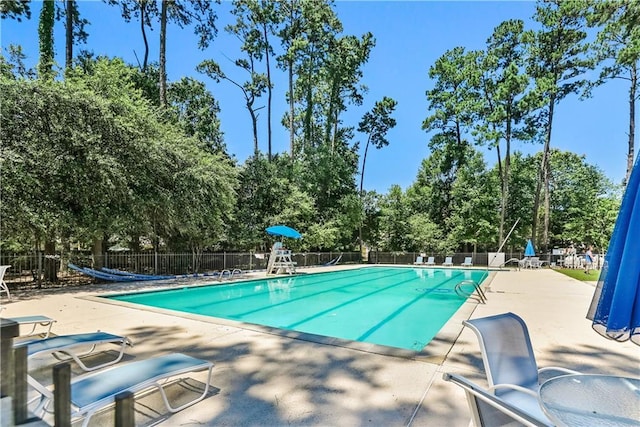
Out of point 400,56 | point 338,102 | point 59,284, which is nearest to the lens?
point 59,284

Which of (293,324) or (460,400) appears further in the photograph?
(293,324)

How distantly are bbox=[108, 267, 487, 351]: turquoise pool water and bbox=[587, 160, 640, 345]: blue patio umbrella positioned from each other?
3.94 metres

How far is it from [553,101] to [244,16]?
68.5 feet

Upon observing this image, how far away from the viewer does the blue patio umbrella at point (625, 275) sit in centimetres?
158

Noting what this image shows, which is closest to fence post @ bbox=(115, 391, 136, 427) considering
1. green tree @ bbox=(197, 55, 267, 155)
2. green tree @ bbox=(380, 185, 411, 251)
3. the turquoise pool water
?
the turquoise pool water

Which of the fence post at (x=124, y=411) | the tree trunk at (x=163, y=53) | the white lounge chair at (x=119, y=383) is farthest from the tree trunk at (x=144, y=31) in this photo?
the fence post at (x=124, y=411)

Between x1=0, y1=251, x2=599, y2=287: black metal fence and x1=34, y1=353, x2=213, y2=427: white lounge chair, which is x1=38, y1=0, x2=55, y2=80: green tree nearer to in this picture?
x1=0, y1=251, x2=599, y2=287: black metal fence

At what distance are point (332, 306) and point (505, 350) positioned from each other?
6742mm

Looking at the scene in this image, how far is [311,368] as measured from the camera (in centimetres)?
347

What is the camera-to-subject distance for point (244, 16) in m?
22.5

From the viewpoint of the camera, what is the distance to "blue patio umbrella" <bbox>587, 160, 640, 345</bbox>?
158 cm

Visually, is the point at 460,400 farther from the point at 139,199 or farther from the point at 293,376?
the point at 139,199

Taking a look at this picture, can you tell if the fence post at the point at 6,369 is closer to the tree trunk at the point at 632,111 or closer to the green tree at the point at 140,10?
the green tree at the point at 140,10

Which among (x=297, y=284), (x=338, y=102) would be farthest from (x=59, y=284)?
(x=338, y=102)
